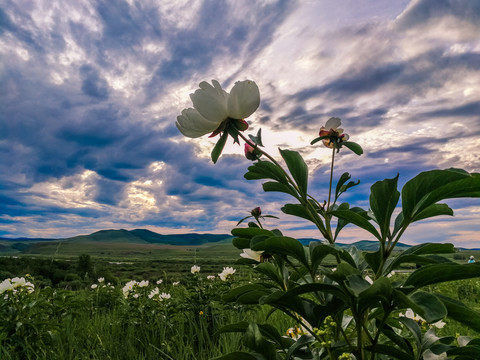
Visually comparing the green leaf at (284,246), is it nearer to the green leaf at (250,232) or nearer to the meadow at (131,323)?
the green leaf at (250,232)

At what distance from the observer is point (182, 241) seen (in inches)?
5276

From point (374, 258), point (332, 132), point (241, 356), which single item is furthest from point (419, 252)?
point (332, 132)

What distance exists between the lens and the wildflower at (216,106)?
110 cm

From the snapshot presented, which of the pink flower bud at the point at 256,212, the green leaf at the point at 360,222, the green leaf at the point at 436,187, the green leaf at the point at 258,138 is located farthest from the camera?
the pink flower bud at the point at 256,212

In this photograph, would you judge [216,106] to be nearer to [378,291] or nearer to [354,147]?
[354,147]

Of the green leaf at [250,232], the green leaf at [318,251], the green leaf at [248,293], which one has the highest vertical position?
the green leaf at [250,232]

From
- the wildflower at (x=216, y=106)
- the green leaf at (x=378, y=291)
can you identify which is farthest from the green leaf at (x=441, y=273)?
the wildflower at (x=216, y=106)

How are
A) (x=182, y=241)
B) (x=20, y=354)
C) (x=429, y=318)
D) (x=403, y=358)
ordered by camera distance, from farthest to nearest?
(x=182, y=241) → (x=20, y=354) → (x=403, y=358) → (x=429, y=318)

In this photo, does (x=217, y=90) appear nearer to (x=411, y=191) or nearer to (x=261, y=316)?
(x=411, y=191)

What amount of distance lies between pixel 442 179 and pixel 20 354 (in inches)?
116

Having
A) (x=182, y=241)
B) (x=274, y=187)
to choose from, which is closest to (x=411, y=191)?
(x=274, y=187)

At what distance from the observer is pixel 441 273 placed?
0.82 meters

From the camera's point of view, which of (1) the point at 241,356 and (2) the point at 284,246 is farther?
(1) the point at 241,356

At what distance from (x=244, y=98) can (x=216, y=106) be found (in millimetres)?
98
